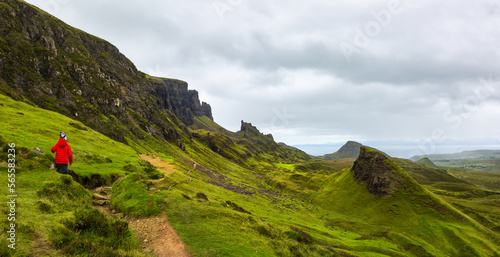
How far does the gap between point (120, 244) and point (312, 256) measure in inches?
964

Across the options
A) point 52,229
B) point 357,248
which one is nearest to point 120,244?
point 52,229

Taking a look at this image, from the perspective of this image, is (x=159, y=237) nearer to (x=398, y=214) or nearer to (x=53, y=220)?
(x=53, y=220)

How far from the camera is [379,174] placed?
5044 inches

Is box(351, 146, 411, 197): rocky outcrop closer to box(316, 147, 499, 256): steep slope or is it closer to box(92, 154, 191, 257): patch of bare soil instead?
box(316, 147, 499, 256): steep slope

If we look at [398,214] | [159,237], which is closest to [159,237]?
[159,237]

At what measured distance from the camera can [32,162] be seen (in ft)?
97.6

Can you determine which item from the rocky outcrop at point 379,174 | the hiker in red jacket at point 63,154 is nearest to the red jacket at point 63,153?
the hiker in red jacket at point 63,154

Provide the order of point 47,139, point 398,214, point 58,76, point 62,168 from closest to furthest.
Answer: point 62,168, point 47,139, point 398,214, point 58,76

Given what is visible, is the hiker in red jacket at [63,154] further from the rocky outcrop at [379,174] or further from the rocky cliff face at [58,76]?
the rocky outcrop at [379,174]

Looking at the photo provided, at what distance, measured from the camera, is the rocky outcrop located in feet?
391

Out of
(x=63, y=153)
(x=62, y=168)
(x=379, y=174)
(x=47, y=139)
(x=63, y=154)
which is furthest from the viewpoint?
(x=379, y=174)

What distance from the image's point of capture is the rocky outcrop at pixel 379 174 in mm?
119250

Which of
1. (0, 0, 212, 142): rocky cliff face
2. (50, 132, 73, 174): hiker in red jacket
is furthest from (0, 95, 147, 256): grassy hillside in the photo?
(0, 0, 212, 142): rocky cliff face

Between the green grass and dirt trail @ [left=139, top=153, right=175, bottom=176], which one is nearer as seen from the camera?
the green grass
